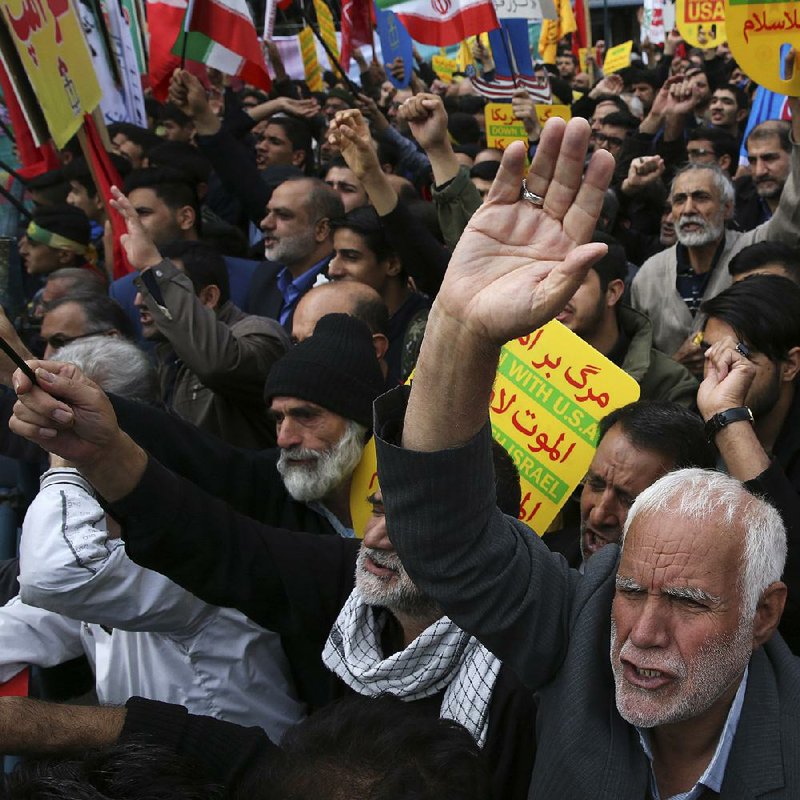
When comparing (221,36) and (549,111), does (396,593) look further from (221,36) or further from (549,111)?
(221,36)

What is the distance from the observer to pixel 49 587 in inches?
92.4

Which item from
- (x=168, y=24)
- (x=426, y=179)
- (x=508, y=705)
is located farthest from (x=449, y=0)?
(x=508, y=705)

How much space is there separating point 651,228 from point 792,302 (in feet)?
11.3

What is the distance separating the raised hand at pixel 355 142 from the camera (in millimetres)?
4191

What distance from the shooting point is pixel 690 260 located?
5000 millimetres

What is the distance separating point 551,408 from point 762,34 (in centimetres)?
211

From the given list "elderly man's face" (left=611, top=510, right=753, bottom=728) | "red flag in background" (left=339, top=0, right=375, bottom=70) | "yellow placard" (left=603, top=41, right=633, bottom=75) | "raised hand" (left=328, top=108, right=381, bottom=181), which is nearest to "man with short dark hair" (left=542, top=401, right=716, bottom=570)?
"elderly man's face" (left=611, top=510, right=753, bottom=728)

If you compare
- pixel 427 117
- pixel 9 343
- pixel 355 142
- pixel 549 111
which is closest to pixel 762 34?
pixel 427 117

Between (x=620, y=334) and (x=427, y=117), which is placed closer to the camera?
(x=620, y=334)

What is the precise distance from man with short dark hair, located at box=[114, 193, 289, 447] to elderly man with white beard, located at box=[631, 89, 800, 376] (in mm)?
1716

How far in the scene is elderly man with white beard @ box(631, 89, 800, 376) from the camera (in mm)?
4812

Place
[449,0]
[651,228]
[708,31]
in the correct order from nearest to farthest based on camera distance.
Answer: [651,228] < [449,0] < [708,31]

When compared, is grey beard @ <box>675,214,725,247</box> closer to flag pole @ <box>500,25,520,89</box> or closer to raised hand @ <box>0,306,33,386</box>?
flag pole @ <box>500,25,520,89</box>

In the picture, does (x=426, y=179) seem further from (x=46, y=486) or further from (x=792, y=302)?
(x=46, y=486)
